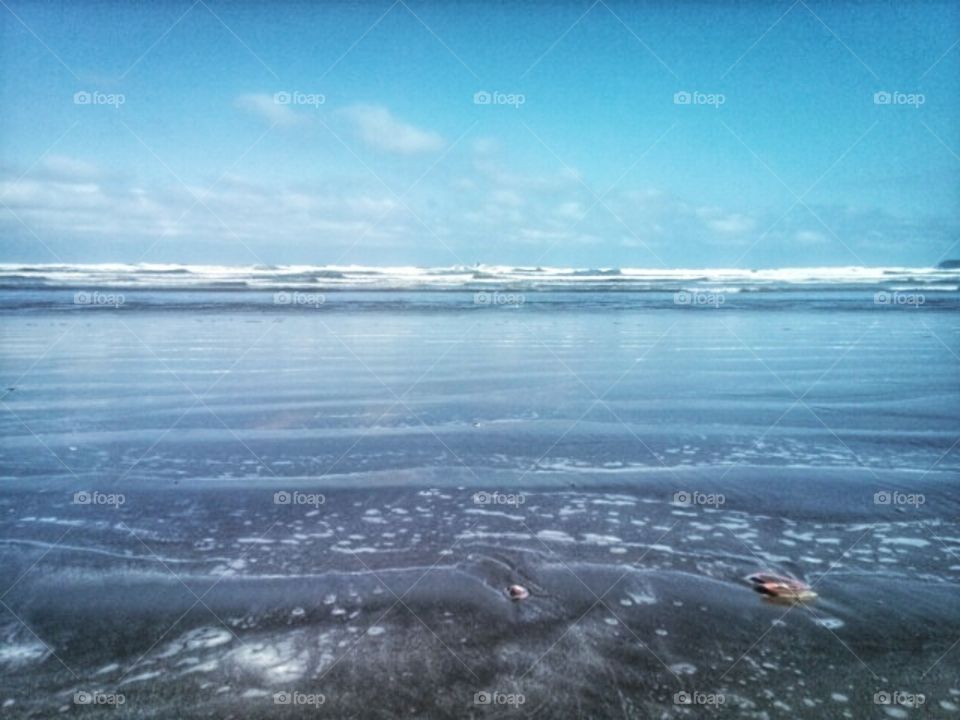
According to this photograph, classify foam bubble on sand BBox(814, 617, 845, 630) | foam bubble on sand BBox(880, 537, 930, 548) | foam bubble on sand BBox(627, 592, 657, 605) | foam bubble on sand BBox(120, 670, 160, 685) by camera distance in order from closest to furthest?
foam bubble on sand BBox(120, 670, 160, 685), foam bubble on sand BBox(814, 617, 845, 630), foam bubble on sand BBox(627, 592, 657, 605), foam bubble on sand BBox(880, 537, 930, 548)

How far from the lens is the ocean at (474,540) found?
2.30 m

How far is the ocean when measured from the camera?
7.55ft

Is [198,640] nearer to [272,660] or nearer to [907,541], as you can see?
[272,660]

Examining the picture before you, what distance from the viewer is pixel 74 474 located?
4.46 m

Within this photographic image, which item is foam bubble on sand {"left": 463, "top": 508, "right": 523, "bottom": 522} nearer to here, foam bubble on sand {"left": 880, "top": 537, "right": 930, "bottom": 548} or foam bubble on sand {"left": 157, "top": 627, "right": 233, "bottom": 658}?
foam bubble on sand {"left": 157, "top": 627, "right": 233, "bottom": 658}

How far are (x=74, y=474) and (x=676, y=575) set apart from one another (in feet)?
14.7

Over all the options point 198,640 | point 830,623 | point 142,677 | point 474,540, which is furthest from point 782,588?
point 142,677

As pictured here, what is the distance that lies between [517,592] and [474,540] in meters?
0.59

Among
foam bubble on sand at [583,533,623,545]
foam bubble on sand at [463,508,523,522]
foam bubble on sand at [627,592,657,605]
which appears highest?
foam bubble on sand at [463,508,523,522]

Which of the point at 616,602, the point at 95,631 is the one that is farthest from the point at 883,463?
the point at 95,631

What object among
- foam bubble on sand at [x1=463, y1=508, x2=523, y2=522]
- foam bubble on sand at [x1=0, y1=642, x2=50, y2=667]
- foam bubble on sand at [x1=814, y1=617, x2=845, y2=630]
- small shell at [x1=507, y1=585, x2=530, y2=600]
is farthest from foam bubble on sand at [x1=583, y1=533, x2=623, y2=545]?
foam bubble on sand at [x1=0, y1=642, x2=50, y2=667]

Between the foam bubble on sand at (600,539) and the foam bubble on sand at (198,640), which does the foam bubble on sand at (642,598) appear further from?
the foam bubble on sand at (198,640)

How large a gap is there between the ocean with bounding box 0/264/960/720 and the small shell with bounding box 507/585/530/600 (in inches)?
1.5

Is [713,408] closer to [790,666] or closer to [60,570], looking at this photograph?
[790,666]
